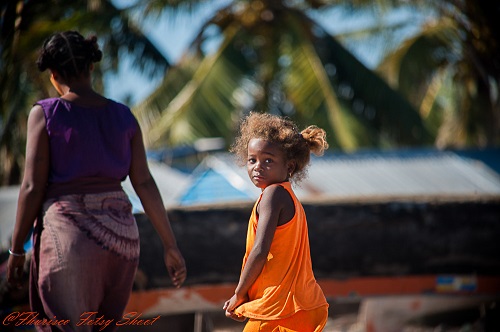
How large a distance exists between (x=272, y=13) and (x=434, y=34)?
3.68 m

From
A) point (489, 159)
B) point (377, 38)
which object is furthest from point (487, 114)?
point (489, 159)

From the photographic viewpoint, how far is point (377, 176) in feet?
29.8

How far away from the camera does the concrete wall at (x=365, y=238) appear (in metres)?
5.79

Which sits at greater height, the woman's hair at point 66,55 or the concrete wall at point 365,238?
the woman's hair at point 66,55

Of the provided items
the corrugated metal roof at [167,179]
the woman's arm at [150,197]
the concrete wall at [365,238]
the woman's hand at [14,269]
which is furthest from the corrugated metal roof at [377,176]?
the woman's hand at [14,269]

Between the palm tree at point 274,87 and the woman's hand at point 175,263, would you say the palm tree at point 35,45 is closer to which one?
the palm tree at point 274,87

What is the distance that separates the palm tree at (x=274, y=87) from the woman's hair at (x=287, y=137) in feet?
31.1

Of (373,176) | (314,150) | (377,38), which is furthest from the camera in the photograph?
(377,38)

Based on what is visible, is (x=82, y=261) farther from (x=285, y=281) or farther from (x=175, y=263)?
(x=285, y=281)

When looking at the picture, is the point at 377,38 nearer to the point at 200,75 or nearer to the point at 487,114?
the point at 487,114

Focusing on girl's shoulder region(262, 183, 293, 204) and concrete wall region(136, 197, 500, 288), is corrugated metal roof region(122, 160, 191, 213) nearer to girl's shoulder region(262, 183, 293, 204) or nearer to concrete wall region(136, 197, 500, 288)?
concrete wall region(136, 197, 500, 288)

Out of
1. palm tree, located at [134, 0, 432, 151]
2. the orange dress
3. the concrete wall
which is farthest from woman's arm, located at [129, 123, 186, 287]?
palm tree, located at [134, 0, 432, 151]

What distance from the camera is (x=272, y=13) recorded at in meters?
14.8

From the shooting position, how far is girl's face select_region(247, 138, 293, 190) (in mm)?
3340
